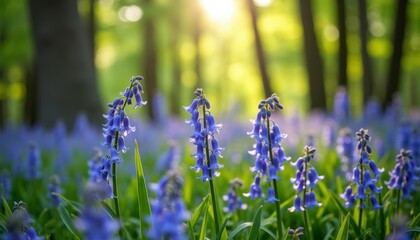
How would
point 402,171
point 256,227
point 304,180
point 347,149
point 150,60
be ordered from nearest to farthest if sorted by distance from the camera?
point 256,227 → point 304,180 → point 402,171 → point 347,149 → point 150,60

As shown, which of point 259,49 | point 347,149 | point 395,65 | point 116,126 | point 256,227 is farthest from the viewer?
point 395,65

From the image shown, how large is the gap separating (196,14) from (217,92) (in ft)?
38.3

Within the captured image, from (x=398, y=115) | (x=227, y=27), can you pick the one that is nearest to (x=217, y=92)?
(x=227, y=27)

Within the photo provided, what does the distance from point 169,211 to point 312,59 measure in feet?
42.9

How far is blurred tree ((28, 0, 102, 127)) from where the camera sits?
1097cm

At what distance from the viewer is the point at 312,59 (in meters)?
14.2

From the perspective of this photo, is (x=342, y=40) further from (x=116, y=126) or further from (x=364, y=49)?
(x=116, y=126)

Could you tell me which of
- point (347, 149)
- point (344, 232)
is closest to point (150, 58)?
point (347, 149)

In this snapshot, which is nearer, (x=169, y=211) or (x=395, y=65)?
(x=169, y=211)

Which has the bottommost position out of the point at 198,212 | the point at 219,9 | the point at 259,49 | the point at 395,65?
the point at 198,212

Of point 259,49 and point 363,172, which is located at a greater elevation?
point 259,49

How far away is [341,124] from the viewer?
9133 millimetres

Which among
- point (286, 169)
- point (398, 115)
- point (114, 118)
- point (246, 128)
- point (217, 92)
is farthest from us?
point (217, 92)

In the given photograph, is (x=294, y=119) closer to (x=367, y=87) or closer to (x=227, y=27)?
(x=367, y=87)
